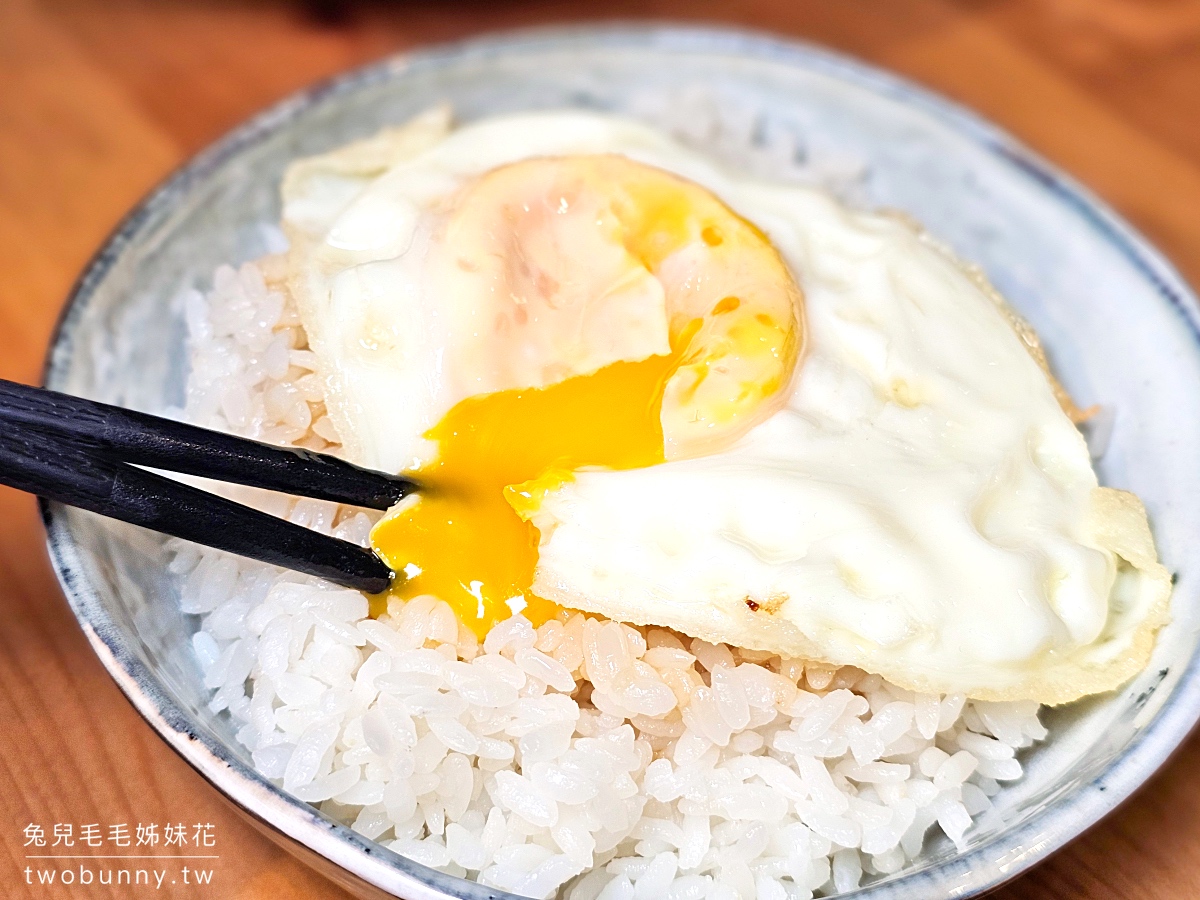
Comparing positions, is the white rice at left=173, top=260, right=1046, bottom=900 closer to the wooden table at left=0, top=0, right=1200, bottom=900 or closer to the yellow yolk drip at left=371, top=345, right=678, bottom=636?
the yellow yolk drip at left=371, top=345, right=678, bottom=636

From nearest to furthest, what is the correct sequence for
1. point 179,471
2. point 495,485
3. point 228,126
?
1. point 179,471
2. point 495,485
3. point 228,126

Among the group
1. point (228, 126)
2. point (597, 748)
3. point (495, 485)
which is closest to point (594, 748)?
point (597, 748)

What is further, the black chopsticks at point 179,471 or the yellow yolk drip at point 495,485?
the yellow yolk drip at point 495,485

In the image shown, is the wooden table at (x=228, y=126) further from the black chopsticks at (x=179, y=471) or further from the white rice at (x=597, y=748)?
the black chopsticks at (x=179, y=471)

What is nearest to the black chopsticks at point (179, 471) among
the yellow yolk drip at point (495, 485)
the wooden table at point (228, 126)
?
the yellow yolk drip at point (495, 485)

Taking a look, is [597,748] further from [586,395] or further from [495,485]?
[586,395]

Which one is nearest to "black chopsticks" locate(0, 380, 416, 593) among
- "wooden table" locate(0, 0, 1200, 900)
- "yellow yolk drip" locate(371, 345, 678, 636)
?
"yellow yolk drip" locate(371, 345, 678, 636)
